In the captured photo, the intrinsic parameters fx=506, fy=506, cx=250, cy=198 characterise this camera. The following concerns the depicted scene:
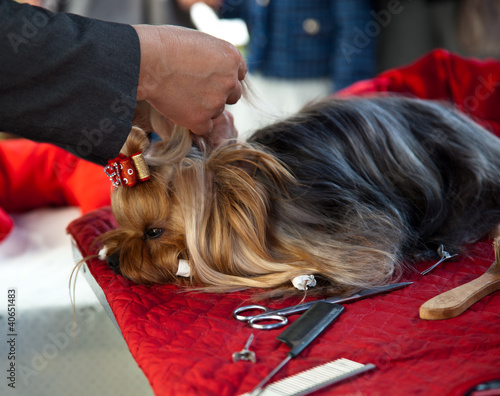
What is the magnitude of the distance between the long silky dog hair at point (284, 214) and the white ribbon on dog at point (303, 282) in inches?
0.9

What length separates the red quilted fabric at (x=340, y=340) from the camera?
2.25ft

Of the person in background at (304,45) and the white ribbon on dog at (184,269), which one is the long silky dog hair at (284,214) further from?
the person in background at (304,45)

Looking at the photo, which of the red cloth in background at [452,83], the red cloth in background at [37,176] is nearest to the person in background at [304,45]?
the red cloth in background at [452,83]

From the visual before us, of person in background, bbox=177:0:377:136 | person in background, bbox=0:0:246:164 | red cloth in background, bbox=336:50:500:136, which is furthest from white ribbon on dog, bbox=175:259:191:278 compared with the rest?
person in background, bbox=177:0:377:136

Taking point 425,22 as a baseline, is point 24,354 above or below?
below

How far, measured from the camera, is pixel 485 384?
0.62 meters

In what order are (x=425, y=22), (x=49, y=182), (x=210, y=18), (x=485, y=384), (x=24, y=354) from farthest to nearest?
1. (x=425, y=22)
2. (x=210, y=18)
3. (x=49, y=182)
4. (x=24, y=354)
5. (x=485, y=384)

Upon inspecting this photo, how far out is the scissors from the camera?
877 millimetres

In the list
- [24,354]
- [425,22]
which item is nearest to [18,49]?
[24,354]

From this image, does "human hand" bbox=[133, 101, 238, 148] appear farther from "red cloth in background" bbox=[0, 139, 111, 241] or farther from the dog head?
"red cloth in background" bbox=[0, 139, 111, 241]

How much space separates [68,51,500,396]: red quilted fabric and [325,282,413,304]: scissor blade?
12 millimetres

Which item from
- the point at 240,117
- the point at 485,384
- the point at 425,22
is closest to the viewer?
the point at 485,384

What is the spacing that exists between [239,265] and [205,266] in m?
0.08

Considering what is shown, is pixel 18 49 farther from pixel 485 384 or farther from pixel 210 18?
pixel 210 18
